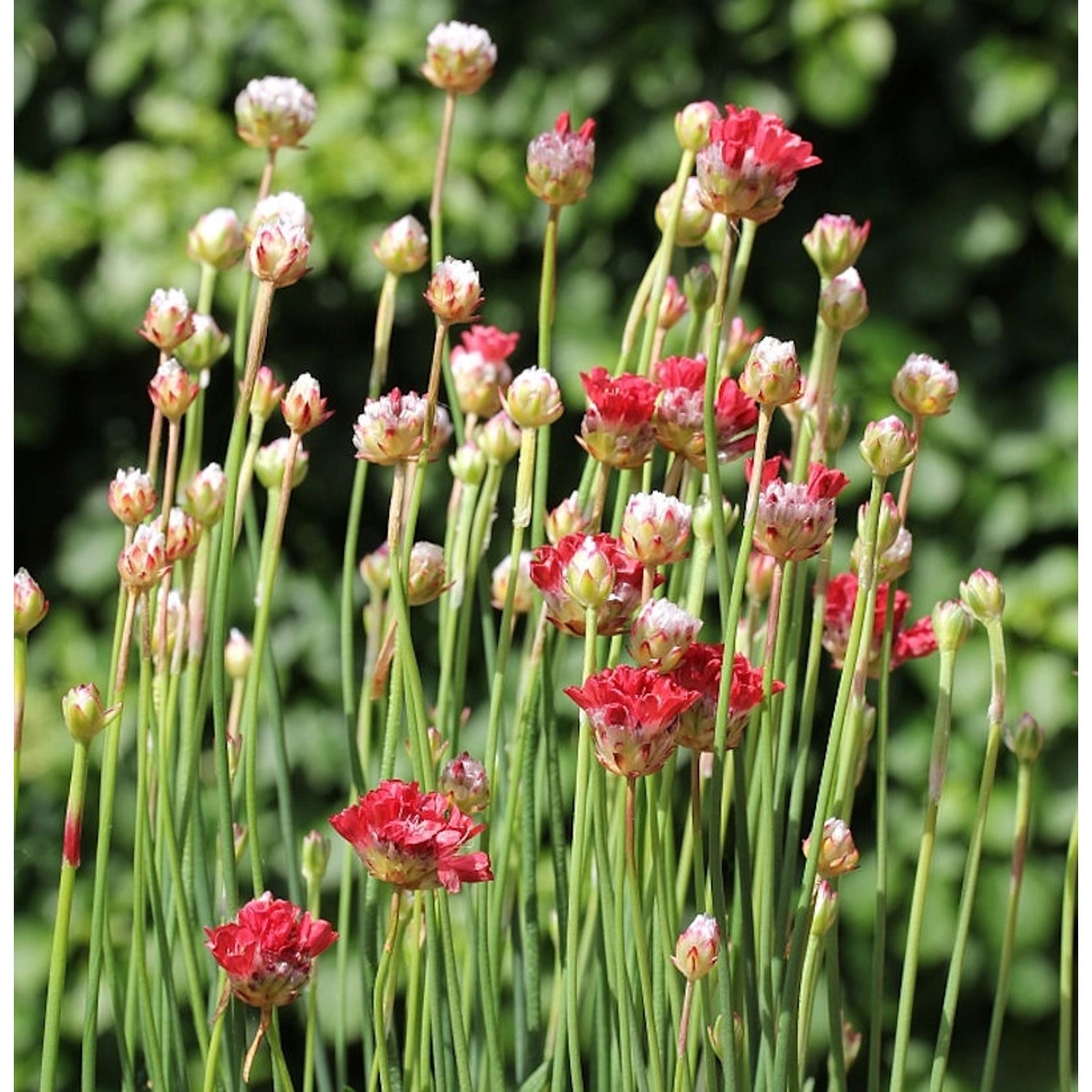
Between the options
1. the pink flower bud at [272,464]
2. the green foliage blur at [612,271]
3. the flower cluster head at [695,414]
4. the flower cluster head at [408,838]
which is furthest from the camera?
the green foliage blur at [612,271]

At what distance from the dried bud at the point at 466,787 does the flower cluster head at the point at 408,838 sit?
3.2 inches

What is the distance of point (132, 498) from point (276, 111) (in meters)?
0.26

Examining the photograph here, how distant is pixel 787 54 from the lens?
1663mm

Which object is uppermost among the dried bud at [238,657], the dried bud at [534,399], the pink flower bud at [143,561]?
the dried bud at [534,399]

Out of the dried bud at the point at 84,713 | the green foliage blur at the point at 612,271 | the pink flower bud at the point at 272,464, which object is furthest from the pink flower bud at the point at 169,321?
the green foliage blur at the point at 612,271

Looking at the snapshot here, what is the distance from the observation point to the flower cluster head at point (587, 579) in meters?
0.55

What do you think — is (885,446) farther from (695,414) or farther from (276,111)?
(276,111)

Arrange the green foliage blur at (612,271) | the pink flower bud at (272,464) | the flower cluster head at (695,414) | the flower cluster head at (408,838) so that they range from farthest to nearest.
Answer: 1. the green foliage blur at (612,271)
2. the pink flower bud at (272,464)
3. the flower cluster head at (695,414)
4. the flower cluster head at (408,838)

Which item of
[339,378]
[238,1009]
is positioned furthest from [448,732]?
[339,378]

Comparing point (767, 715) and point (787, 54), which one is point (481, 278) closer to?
point (787, 54)

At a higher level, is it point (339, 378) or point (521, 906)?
point (339, 378)

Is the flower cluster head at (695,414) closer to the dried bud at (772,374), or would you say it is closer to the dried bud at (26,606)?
the dried bud at (772,374)
